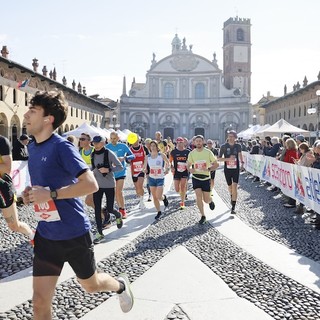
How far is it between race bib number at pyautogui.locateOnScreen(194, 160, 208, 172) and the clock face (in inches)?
2889

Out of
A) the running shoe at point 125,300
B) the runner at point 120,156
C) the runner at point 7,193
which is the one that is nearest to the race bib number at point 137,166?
the runner at point 120,156

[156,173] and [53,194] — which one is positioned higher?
[53,194]

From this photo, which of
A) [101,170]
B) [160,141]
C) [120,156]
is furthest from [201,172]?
[160,141]

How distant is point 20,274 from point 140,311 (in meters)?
1.96

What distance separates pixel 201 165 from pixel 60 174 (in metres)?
6.29

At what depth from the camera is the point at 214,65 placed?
74.2 meters

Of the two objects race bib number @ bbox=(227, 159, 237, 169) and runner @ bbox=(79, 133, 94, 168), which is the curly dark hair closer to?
runner @ bbox=(79, 133, 94, 168)

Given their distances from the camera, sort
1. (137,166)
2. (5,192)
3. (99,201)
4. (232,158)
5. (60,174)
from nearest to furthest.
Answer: (60,174) → (5,192) → (99,201) → (232,158) → (137,166)

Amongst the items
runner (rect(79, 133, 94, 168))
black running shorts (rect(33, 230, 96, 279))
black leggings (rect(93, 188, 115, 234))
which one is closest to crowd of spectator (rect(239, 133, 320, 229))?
black leggings (rect(93, 188, 115, 234))

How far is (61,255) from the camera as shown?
124 inches

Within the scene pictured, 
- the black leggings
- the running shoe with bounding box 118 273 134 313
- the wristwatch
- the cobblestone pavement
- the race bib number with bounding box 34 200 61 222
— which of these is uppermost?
the wristwatch

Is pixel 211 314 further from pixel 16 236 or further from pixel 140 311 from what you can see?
pixel 16 236

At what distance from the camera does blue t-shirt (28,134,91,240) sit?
304cm

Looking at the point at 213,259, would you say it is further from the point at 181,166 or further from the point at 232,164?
the point at 181,166
